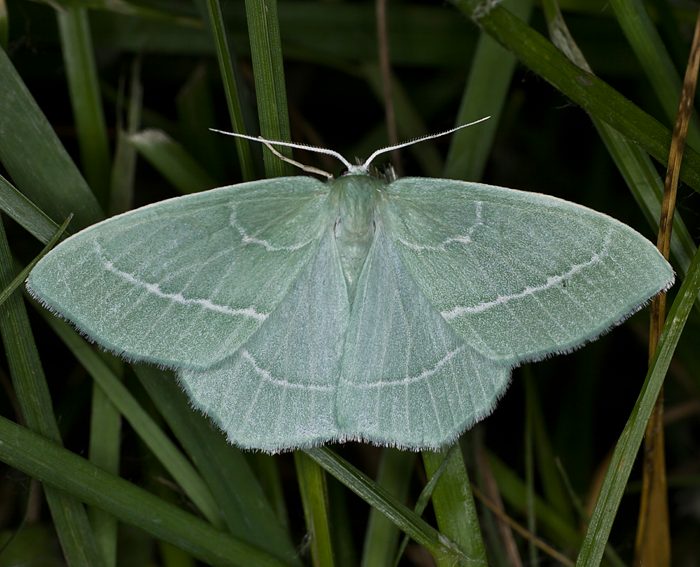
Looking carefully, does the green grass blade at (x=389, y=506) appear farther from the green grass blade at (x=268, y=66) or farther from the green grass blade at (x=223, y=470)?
the green grass blade at (x=268, y=66)

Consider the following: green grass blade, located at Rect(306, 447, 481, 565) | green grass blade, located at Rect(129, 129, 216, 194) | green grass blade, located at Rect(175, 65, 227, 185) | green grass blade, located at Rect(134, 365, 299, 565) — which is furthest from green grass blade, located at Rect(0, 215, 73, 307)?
green grass blade, located at Rect(175, 65, 227, 185)

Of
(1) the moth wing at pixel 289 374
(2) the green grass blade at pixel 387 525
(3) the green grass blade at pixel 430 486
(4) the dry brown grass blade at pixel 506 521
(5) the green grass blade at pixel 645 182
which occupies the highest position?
(5) the green grass blade at pixel 645 182

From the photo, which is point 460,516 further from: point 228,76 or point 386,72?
point 386,72

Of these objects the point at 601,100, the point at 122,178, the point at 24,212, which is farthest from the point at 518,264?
the point at 122,178

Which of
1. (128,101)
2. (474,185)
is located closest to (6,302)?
(474,185)

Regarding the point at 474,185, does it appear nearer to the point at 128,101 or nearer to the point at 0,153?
the point at 0,153

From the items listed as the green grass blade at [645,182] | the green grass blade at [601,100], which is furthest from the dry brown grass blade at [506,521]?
the green grass blade at [601,100]
